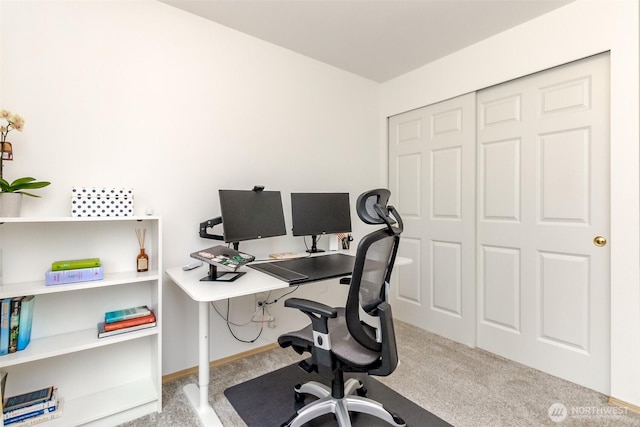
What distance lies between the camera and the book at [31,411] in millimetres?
1480

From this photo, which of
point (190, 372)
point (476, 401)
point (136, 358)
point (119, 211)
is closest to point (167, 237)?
point (119, 211)

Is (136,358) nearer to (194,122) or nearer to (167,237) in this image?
(167,237)

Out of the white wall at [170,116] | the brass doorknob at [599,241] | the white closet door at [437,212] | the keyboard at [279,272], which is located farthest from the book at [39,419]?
the brass doorknob at [599,241]

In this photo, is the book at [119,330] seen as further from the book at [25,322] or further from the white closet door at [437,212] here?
the white closet door at [437,212]

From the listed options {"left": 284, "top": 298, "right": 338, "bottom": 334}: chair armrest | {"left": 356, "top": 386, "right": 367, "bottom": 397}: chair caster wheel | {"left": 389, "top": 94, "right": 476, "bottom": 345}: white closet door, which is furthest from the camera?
{"left": 389, "top": 94, "right": 476, "bottom": 345}: white closet door

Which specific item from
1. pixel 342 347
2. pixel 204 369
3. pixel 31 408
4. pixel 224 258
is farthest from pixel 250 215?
pixel 31 408

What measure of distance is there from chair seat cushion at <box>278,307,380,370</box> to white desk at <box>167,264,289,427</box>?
0.89ft

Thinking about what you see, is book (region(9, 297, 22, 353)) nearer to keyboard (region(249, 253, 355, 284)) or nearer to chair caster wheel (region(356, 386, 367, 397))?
keyboard (region(249, 253, 355, 284))

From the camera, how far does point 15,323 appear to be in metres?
1.50

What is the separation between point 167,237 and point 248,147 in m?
0.92

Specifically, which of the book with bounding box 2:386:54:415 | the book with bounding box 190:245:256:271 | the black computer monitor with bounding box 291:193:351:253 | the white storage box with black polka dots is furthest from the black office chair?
the book with bounding box 2:386:54:415

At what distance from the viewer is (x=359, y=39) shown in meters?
2.51

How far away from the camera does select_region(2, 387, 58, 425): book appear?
1.48 meters

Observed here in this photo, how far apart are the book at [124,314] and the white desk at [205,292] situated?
273 millimetres
